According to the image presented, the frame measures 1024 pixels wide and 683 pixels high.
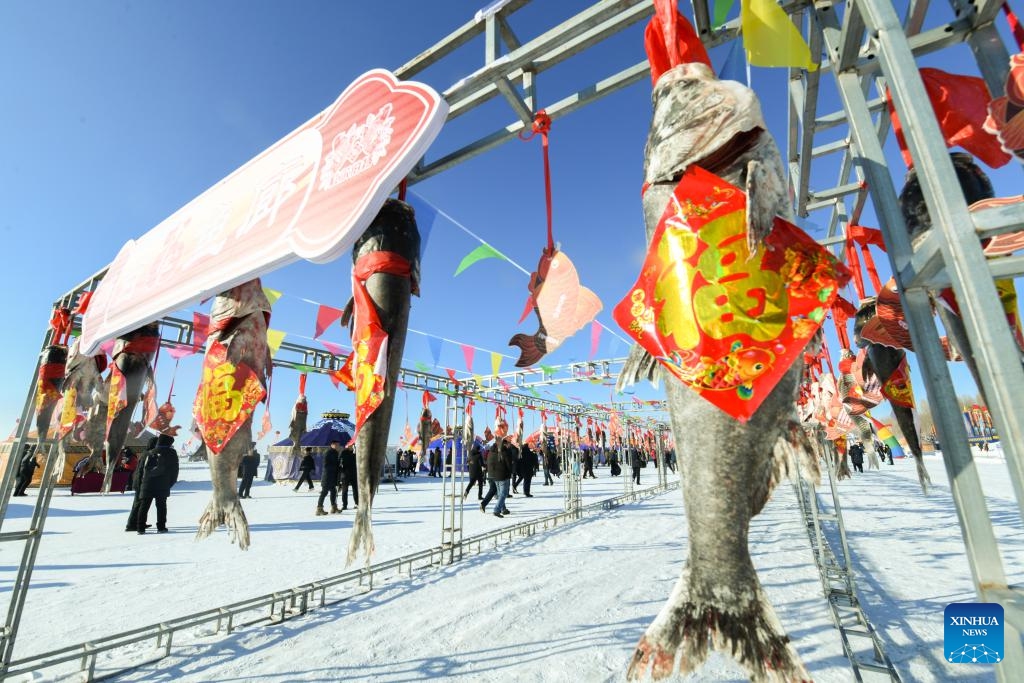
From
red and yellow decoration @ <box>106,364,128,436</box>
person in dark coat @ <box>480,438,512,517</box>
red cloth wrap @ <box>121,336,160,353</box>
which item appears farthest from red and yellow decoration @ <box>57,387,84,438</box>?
person in dark coat @ <box>480,438,512,517</box>

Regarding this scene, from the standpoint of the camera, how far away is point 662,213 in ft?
4.13

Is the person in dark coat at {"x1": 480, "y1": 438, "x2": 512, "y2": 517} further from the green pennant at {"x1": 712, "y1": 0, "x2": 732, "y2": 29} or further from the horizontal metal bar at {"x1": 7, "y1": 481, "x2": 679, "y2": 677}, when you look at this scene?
the green pennant at {"x1": 712, "y1": 0, "x2": 732, "y2": 29}

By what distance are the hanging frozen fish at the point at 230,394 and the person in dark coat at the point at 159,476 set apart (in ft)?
23.7

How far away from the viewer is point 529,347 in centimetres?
241

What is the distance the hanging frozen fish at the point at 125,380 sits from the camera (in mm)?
3109

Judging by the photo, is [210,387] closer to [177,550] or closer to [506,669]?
[506,669]

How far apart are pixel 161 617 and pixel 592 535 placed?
6598 millimetres

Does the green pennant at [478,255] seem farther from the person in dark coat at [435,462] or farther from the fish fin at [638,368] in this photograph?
the person in dark coat at [435,462]

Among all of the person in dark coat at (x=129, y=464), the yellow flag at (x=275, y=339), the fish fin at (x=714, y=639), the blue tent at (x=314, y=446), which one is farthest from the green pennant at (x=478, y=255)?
the blue tent at (x=314, y=446)

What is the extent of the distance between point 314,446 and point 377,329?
809 inches

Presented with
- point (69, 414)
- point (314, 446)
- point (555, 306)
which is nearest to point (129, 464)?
point (314, 446)

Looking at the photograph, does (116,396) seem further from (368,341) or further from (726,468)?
(726,468)

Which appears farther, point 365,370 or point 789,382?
point 365,370

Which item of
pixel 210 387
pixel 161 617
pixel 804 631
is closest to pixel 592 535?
pixel 804 631
